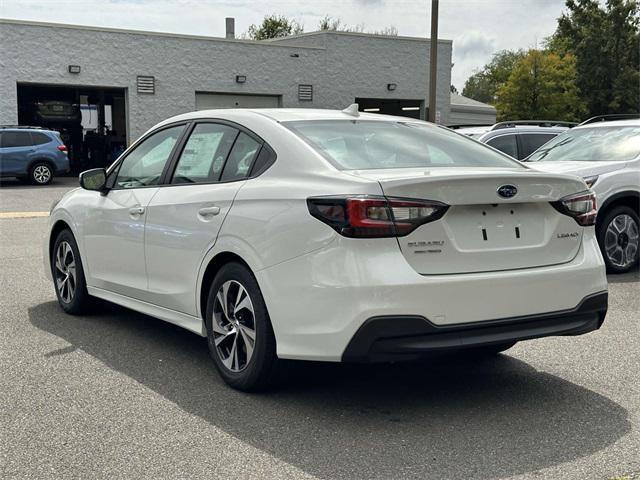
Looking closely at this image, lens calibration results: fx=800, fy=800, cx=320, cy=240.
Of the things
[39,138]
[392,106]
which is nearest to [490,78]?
[392,106]

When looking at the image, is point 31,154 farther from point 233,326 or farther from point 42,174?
point 233,326

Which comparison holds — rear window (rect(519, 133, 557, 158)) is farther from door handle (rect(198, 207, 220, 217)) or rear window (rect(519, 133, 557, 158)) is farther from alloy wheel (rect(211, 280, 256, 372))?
alloy wheel (rect(211, 280, 256, 372))

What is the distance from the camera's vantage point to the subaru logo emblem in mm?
4105

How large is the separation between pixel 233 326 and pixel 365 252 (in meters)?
1.11

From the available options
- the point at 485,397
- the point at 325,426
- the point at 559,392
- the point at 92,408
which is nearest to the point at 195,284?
the point at 92,408

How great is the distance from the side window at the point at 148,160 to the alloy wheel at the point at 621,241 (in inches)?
203

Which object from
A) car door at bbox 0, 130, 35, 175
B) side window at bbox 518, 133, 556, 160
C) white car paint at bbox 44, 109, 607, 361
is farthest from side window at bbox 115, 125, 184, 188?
car door at bbox 0, 130, 35, 175

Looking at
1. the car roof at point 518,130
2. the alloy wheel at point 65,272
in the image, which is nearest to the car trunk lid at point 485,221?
the alloy wheel at point 65,272

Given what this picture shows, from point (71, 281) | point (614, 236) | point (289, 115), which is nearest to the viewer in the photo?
point (289, 115)

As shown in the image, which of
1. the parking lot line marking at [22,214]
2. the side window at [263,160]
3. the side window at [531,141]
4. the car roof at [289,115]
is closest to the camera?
the side window at [263,160]

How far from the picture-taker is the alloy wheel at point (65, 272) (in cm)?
654

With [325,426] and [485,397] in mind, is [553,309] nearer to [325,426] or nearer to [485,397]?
[485,397]

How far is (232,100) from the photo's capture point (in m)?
30.8

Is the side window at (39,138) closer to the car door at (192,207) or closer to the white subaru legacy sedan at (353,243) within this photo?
the white subaru legacy sedan at (353,243)
